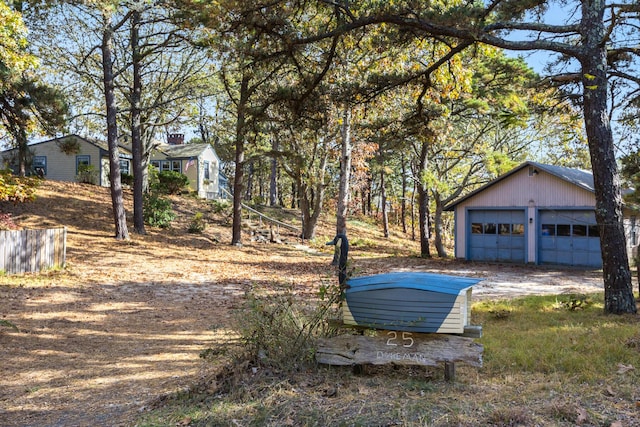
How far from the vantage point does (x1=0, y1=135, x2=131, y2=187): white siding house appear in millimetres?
29562

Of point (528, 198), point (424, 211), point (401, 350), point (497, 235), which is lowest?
point (401, 350)

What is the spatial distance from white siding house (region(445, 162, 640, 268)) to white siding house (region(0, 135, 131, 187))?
2070 centimetres

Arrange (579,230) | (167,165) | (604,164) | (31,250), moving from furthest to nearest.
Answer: (167,165) → (579,230) → (31,250) → (604,164)

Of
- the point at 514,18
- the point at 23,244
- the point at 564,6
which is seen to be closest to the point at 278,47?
the point at 514,18

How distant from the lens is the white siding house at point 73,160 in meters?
29.6

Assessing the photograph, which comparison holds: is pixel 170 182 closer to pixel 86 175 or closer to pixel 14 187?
pixel 86 175

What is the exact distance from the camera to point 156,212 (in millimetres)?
22172

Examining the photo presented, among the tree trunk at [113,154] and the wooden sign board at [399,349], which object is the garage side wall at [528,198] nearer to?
the tree trunk at [113,154]

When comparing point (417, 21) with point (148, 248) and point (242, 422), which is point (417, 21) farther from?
point (148, 248)

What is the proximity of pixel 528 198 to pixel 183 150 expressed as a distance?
23733mm

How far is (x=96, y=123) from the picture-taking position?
26.8 metres

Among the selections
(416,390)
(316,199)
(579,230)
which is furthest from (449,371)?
(316,199)

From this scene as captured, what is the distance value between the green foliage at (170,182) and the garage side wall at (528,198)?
17104 mm

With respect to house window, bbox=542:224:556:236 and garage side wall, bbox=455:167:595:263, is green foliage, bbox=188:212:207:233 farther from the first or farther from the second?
house window, bbox=542:224:556:236
